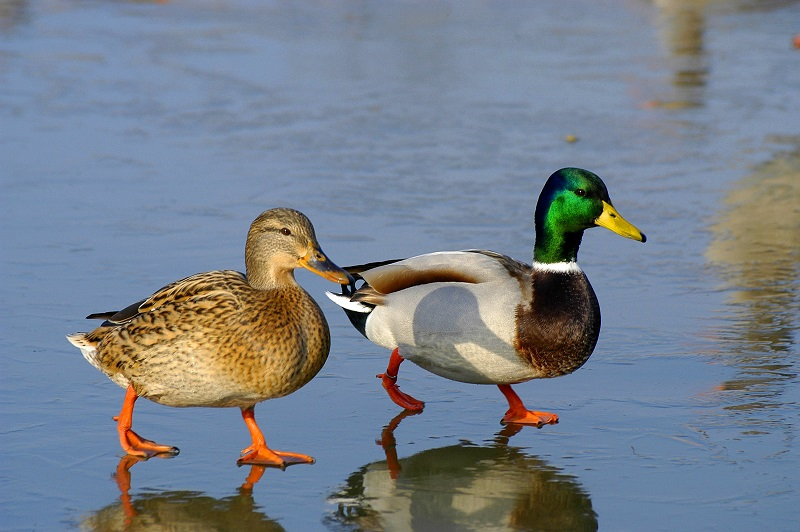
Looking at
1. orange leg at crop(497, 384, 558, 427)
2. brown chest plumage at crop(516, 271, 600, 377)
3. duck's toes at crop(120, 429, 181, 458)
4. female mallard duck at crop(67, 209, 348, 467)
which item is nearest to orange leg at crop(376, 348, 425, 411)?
orange leg at crop(497, 384, 558, 427)

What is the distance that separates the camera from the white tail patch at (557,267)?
189 inches

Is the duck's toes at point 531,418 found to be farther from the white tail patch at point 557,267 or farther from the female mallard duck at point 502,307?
the white tail patch at point 557,267

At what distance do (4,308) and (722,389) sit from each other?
120 inches

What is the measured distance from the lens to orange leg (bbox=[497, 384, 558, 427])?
4531 millimetres

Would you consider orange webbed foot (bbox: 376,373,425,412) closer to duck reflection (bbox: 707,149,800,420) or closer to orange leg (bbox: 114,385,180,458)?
orange leg (bbox: 114,385,180,458)

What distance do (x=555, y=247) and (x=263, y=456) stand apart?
1.45 m

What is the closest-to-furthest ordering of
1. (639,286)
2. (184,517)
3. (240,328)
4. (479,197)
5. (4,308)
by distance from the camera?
1. (184,517)
2. (240,328)
3. (4,308)
4. (639,286)
5. (479,197)

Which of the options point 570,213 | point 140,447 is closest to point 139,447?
point 140,447

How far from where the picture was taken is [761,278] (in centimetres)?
618

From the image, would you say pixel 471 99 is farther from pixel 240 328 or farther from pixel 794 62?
pixel 240 328

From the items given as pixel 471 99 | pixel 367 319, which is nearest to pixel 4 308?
pixel 367 319

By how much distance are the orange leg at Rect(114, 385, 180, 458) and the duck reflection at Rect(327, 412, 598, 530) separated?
25.7 inches

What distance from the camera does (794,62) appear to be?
11742 millimetres

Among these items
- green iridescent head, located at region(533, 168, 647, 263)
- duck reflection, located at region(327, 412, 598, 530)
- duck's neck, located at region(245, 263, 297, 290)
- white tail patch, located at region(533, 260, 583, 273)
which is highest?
green iridescent head, located at region(533, 168, 647, 263)
